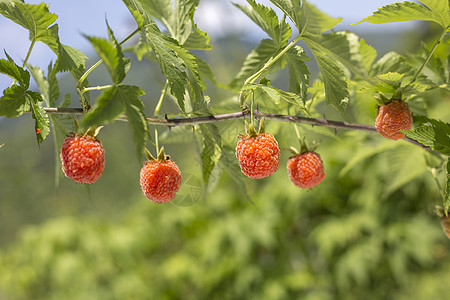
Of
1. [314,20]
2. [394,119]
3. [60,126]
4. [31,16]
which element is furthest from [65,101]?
[394,119]

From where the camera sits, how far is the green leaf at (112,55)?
1.14 ft

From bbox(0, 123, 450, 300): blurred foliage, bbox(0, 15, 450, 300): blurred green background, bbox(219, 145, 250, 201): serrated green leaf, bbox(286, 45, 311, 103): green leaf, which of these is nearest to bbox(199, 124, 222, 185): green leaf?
bbox(219, 145, 250, 201): serrated green leaf

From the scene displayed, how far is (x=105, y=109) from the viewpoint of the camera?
0.37 m

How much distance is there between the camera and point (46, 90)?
625 millimetres

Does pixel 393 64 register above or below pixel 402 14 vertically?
below

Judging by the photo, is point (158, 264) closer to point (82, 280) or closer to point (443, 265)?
point (82, 280)


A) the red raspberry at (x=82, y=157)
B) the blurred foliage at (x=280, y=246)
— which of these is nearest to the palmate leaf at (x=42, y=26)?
the red raspberry at (x=82, y=157)

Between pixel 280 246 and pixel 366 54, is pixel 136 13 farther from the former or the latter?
pixel 280 246

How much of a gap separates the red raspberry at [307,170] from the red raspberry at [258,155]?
0.40 feet

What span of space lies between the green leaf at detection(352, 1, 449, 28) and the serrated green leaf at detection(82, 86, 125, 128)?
32 cm

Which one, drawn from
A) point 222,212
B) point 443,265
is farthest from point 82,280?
point 443,265

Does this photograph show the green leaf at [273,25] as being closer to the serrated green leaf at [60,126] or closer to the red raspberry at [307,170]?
the red raspberry at [307,170]

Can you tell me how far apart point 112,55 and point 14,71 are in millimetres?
196

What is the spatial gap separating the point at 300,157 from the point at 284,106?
4.8 inches
